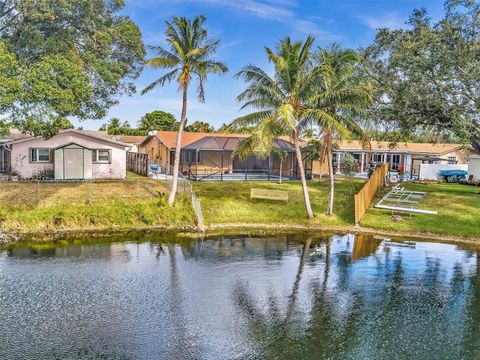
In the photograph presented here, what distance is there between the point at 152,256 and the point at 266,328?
780 centimetres

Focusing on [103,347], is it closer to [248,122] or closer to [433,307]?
[433,307]

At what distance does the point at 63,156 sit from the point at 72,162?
2.42ft

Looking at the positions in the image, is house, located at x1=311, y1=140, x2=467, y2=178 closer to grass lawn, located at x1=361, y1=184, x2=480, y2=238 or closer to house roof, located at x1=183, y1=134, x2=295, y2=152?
house roof, located at x1=183, y1=134, x2=295, y2=152

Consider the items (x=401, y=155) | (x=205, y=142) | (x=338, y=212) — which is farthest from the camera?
(x=401, y=155)

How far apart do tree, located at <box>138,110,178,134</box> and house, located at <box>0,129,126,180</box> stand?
39992 mm

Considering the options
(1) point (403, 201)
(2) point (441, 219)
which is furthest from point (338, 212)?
(2) point (441, 219)

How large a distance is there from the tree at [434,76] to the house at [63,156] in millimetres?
19854

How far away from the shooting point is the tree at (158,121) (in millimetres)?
71875

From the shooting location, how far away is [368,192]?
25.9 metres

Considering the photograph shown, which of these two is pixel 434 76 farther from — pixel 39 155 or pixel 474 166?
pixel 39 155

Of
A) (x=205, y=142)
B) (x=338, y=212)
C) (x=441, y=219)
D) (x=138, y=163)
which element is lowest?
(x=441, y=219)

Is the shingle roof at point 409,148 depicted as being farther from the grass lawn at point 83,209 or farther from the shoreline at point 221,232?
the grass lawn at point 83,209

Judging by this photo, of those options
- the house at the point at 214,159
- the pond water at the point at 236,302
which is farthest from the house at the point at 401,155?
the pond water at the point at 236,302

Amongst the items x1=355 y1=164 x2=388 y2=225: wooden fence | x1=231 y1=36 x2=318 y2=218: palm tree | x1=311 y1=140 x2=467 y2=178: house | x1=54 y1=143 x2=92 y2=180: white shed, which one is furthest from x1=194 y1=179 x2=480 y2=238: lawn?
x1=311 y1=140 x2=467 y2=178: house
